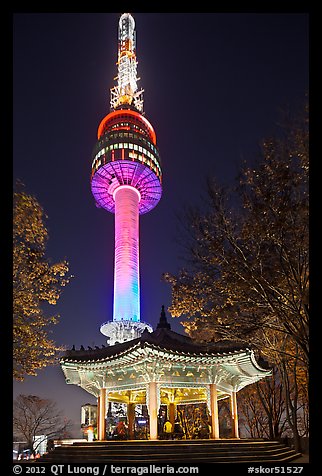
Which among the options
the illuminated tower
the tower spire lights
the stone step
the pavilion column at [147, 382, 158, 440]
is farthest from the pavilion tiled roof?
the tower spire lights

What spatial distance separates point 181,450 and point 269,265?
831 cm

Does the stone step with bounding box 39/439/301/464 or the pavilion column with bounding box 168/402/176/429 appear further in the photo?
the pavilion column with bounding box 168/402/176/429

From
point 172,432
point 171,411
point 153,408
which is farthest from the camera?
point 171,411

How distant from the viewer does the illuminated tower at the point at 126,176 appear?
40219mm

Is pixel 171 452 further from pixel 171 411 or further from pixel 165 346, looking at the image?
pixel 171 411

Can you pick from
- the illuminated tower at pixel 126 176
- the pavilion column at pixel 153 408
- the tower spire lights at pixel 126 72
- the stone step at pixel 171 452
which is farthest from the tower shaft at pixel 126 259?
the stone step at pixel 171 452

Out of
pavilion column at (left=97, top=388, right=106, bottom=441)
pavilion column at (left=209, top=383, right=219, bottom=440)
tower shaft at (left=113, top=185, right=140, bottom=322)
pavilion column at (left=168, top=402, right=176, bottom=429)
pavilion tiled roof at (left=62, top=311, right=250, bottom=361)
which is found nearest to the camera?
pavilion tiled roof at (left=62, top=311, right=250, bottom=361)

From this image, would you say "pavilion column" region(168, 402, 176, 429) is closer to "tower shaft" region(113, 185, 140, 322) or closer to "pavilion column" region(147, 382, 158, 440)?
"pavilion column" region(147, 382, 158, 440)

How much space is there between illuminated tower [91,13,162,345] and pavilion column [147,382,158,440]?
19674mm

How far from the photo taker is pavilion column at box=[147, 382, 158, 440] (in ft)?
57.8

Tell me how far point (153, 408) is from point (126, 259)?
24.7 m

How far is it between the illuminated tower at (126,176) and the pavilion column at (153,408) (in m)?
19.7

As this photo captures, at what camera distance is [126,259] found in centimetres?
4206

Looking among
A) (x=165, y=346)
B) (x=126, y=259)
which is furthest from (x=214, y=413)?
(x=126, y=259)
